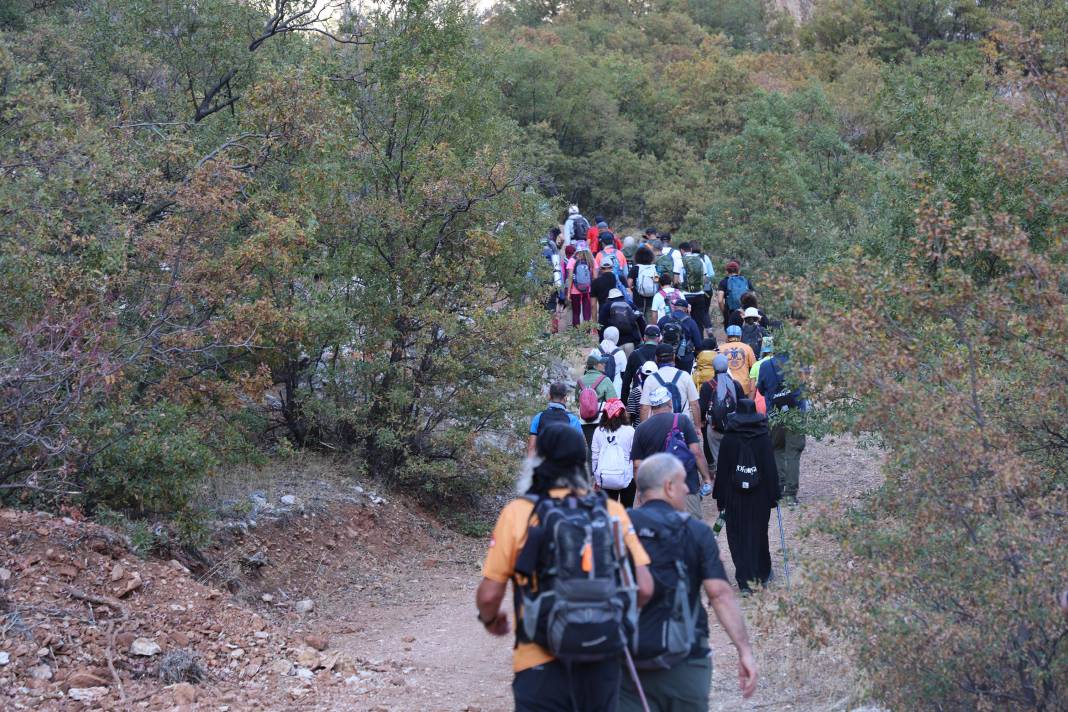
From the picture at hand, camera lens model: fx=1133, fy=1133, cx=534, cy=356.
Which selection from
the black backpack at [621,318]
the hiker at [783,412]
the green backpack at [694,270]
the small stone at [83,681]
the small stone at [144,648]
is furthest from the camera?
the green backpack at [694,270]

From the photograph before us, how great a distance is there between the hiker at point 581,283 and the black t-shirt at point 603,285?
1122mm

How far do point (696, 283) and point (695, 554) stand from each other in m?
14.2

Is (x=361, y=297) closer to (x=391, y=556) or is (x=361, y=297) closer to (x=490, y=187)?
(x=490, y=187)

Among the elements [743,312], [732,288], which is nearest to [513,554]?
[743,312]

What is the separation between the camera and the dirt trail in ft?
23.7

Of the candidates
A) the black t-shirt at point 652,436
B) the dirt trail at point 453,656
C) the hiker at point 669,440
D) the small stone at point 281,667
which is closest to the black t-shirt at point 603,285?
the dirt trail at point 453,656

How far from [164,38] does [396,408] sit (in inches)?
200

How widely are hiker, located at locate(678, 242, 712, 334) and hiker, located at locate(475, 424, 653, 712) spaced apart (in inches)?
551

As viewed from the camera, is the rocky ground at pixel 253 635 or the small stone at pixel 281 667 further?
the small stone at pixel 281 667

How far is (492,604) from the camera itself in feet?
14.4

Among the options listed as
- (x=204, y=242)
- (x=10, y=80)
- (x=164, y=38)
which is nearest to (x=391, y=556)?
(x=204, y=242)

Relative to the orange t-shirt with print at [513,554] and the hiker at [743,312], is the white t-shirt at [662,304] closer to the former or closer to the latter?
the hiker at [743,312]

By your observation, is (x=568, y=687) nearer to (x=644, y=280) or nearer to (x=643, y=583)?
(x=643, y=583)

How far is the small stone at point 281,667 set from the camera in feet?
24.5
